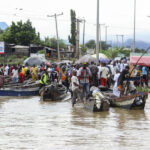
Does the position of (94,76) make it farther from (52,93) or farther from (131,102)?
(131,102)

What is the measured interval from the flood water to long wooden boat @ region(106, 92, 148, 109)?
231 millimetres

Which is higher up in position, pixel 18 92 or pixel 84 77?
pixel 84 77

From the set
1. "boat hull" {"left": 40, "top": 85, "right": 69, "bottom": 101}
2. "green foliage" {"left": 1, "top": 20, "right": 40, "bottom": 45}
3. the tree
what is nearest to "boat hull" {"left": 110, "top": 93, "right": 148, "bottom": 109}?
"boat hull" {"left": 40, "top": 85, "right": 69, "bottom": 101}

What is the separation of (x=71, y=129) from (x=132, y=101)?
4.42 metres

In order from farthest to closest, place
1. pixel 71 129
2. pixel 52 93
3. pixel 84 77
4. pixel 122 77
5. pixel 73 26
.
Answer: pixel 73 26 → pixel 52 93 → pixel 84 77 → pixel 122 77 → pixel 71 129

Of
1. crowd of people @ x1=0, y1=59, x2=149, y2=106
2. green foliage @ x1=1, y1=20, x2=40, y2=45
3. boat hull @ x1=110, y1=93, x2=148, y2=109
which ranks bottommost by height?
boat hull @ x1=110, y1=93, x2=148, y2=109

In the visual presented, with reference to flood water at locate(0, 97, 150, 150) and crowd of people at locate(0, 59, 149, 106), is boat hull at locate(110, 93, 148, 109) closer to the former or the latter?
flood water at locate(0, 97, 150, 150)

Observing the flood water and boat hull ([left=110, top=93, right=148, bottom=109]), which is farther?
boat hull ([left=110, top=93, right=148, bottom=109])

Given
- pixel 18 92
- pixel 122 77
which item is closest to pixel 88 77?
pixel 122 77

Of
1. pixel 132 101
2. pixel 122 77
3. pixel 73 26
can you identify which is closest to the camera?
pixel 132 101

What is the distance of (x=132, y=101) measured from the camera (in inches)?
577

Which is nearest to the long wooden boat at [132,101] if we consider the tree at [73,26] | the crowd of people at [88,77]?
the crowd of people at [88,77]

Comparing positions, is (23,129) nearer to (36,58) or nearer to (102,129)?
(102,129)

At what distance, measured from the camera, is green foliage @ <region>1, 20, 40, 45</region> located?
63.2 metres
